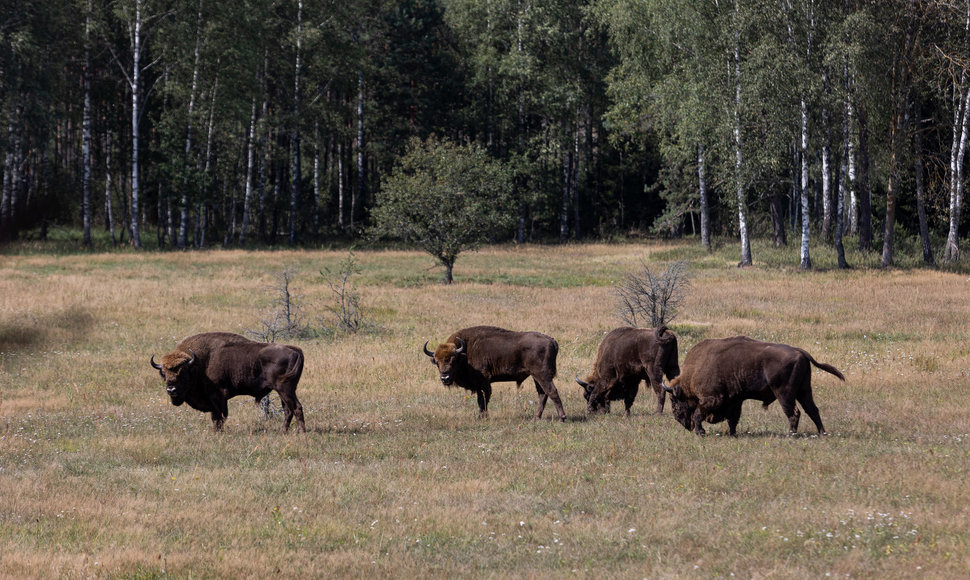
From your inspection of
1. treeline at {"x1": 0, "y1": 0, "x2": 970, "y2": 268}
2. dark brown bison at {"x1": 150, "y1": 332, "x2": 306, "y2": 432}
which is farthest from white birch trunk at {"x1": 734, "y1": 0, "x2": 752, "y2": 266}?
dark brown bison at {"x1": 150, "y1": 332, "x2": 306, "y2": 432}

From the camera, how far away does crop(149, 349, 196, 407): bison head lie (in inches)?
539

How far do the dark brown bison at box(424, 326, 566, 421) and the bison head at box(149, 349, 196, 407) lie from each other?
367cm

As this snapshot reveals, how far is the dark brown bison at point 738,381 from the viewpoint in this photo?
12234 mm

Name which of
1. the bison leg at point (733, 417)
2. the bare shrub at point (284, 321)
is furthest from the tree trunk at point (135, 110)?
the bison leg at point (733, 417)

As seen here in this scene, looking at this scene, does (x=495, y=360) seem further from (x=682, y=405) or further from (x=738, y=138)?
(x=738, y=138)

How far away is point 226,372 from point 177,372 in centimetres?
72

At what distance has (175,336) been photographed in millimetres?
24188

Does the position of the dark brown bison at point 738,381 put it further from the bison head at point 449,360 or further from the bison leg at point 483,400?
the bison head at point 449,360

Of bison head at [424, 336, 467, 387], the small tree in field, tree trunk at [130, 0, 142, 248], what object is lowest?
bison head at [424, 336, 467, 387]

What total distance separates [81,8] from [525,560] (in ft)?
166

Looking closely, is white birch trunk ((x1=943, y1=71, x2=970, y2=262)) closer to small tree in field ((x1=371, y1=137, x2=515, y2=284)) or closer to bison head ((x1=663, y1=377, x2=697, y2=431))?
small tree in field ((x1=371, y1=137, x2=515, y2=284))

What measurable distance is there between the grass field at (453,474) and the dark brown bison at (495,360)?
23.0 inches

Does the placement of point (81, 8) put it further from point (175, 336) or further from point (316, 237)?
point (175, 336)

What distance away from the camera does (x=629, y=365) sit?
14938mm
